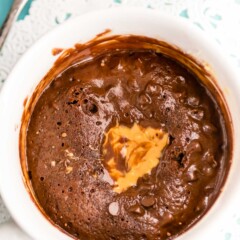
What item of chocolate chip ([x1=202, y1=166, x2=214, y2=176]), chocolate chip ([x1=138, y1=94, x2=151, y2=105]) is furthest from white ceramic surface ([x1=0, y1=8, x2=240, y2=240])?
chocolate chip ([x1=138, y1=94, x2=151, y2=105])

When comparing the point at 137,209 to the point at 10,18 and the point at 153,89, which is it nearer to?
the point at 153,89

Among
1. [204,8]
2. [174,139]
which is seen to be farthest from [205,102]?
[204,8]

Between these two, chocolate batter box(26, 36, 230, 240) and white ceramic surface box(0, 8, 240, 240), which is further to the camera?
chocolate batter box(26, 36, 230, 240)

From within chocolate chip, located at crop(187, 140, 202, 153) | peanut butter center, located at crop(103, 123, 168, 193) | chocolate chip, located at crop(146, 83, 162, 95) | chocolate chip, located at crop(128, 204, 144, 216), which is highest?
chocolate chip, located at crop(146, 83, 162, 95)

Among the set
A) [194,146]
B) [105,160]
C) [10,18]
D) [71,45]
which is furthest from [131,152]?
[10,18]

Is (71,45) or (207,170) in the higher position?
(71,45)

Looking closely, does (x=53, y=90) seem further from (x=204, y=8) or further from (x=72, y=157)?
(x=204, y=8)

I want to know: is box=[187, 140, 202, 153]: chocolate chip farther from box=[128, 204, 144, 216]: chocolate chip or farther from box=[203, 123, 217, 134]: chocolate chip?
box=[128, 204, 144, 216]: chocolate chip
